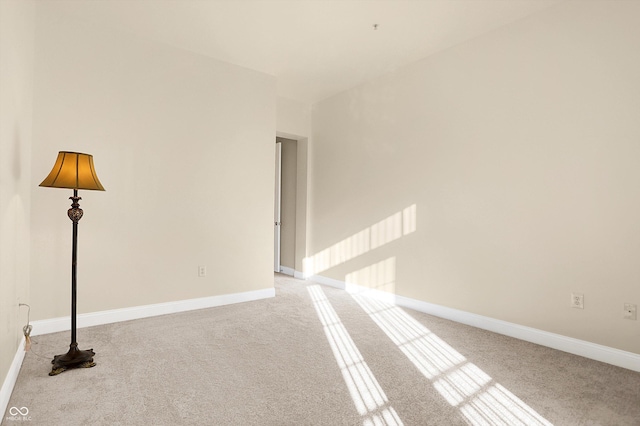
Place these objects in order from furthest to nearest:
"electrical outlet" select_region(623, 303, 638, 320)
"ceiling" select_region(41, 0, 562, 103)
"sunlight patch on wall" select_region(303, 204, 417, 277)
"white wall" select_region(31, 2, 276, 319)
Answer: "sunlight patch on wall" select_region(303, 204, 417, 277) < "white wall" select_region(31, 2, 276, 319) < "ceiling" select_region(41, 0, 562, 103) < "electrical outlet" select_region(623, 303, 638, 320)

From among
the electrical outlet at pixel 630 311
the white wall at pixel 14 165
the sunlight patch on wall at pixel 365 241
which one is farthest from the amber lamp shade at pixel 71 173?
the electrical outlet at pixel 630 311

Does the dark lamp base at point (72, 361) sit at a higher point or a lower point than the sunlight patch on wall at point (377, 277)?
lower

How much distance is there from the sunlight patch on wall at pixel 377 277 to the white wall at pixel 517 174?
0.07ft

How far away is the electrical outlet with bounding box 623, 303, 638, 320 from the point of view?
255 cm

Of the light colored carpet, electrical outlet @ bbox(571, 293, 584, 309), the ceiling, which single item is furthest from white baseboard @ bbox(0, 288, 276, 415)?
electrical outlet @ bbox(571, 293, 584, 309)

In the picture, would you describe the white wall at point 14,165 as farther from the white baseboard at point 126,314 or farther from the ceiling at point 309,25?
the ceiling at point 309,25

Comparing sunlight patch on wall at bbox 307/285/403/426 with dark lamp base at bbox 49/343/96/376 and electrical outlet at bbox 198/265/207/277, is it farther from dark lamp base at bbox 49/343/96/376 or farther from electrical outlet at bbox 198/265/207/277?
dark lamp base at bbox 49/343/96/376

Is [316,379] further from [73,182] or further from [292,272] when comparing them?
[292,272]

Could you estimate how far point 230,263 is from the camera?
13.9 feet

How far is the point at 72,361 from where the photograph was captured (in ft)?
8.00

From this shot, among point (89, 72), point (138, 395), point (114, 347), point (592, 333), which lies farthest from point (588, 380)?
point (89, 72)

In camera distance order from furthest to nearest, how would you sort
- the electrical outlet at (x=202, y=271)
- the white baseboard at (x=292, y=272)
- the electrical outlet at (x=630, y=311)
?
1. the white baseboard at (x=292, y=272)
2. the electrical outlet at (x=202, y=271)
3. the electrical outlet at (x=630, y=311)

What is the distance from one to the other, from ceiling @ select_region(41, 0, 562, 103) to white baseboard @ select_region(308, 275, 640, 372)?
106 inches

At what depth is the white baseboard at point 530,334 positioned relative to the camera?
8.52 feet
